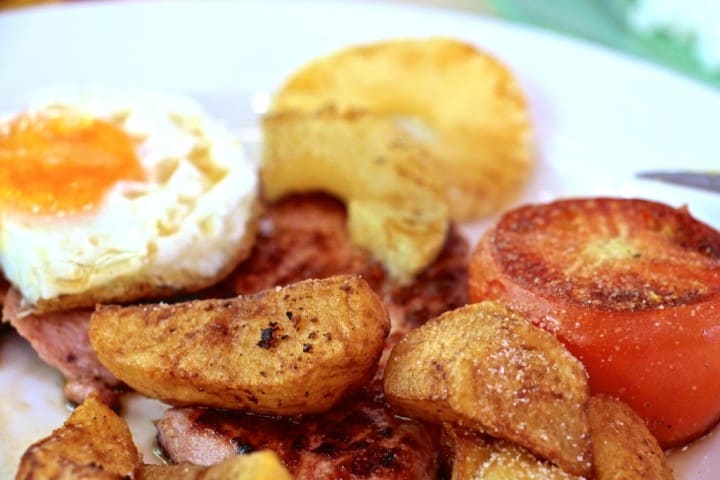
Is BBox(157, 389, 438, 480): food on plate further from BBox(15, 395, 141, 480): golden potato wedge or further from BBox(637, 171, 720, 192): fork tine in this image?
BBox(637, 171, 720, 192): fork tine

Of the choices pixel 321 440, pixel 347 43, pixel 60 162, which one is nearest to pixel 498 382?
pixel 321 440

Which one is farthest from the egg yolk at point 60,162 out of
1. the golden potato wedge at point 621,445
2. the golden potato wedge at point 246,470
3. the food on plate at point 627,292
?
the golden potato wedge at point 621,445

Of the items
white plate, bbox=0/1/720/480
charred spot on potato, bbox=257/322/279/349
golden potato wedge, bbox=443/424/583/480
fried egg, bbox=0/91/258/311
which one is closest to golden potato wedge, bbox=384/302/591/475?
golden potato wedge, bbox=443/424/583/480

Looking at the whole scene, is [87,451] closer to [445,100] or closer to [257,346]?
[257,346]

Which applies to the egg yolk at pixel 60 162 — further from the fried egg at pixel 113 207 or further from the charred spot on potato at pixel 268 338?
the charred spot on potato at pixel 268 338

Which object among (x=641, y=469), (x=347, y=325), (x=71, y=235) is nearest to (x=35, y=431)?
(x=71, y=235)

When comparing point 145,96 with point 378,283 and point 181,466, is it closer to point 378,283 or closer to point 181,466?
point 378,283
